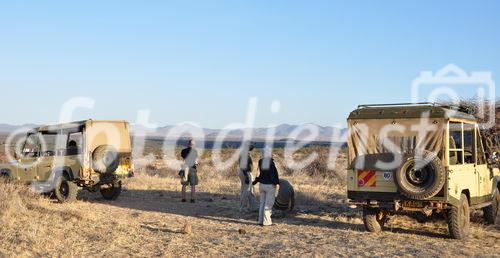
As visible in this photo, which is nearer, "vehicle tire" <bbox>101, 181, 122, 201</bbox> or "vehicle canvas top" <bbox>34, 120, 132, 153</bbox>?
"vehicle canvas top" <bbox>34, 120, 132, 153</bbox>

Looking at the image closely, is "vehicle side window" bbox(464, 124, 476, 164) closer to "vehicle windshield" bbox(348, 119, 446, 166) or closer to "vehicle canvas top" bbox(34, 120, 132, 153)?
"vehicle windshield" bbox(348, 119, 446, 166)

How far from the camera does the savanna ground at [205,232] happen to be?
9.24m

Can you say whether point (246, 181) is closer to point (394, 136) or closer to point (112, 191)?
point (394, 136)

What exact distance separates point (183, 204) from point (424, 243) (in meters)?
7.73

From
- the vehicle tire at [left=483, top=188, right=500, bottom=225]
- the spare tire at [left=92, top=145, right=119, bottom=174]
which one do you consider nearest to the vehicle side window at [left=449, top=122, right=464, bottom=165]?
the vehicle tire at [left=483, top=188, right=500, bottom=225]

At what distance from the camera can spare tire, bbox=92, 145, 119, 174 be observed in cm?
1556

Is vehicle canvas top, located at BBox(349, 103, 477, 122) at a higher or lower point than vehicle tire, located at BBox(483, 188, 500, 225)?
higher

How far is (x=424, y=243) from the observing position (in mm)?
10039

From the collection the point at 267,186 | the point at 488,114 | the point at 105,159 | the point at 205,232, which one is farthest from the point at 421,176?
the point at 105,159

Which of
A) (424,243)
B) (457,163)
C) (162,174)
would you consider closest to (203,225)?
(424,243)

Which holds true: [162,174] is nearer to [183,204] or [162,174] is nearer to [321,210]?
[183,204]

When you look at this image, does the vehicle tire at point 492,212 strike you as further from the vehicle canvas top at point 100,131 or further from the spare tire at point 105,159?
the vehicle canvas top at point 100,131

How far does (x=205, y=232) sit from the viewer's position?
11.1 m

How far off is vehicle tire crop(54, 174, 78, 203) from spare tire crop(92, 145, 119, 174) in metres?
0.85
